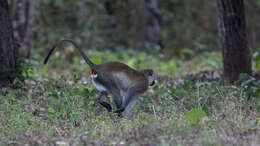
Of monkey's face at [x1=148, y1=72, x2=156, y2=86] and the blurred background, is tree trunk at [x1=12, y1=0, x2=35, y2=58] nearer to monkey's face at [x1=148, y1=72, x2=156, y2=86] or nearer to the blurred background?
the blurred background

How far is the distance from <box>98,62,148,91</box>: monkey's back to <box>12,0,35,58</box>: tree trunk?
19.5 ft

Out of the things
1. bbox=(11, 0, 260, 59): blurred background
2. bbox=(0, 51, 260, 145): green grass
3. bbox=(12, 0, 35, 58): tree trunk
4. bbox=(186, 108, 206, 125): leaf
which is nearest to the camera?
bbox=(0, 51, 260, 145): green grass

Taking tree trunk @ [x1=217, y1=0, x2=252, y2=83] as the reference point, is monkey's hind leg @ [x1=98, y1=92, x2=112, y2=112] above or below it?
below

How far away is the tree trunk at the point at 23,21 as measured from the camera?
39.7 ft

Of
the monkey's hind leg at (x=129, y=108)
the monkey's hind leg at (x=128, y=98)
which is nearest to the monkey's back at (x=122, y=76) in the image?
the monkey's hind leg at (x=128, y=98)

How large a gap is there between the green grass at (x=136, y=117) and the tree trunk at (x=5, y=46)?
0.26 metres

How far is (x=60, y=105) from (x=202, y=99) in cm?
233

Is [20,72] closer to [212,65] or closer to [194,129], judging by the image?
[194,129]

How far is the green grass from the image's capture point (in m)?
4.86

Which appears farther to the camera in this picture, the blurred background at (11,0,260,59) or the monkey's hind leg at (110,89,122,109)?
the blurred background at (11,0,260,59)

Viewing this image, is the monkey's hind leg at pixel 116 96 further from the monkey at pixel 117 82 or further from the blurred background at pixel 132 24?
the blurred background at pixel 132 24

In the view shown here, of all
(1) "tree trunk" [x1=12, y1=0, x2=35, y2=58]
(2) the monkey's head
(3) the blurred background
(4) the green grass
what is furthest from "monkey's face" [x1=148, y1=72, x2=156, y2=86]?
(3) the blurred background

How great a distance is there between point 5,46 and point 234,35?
4.28 m

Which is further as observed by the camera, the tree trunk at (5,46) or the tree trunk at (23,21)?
the tree trunk at (23,21)
